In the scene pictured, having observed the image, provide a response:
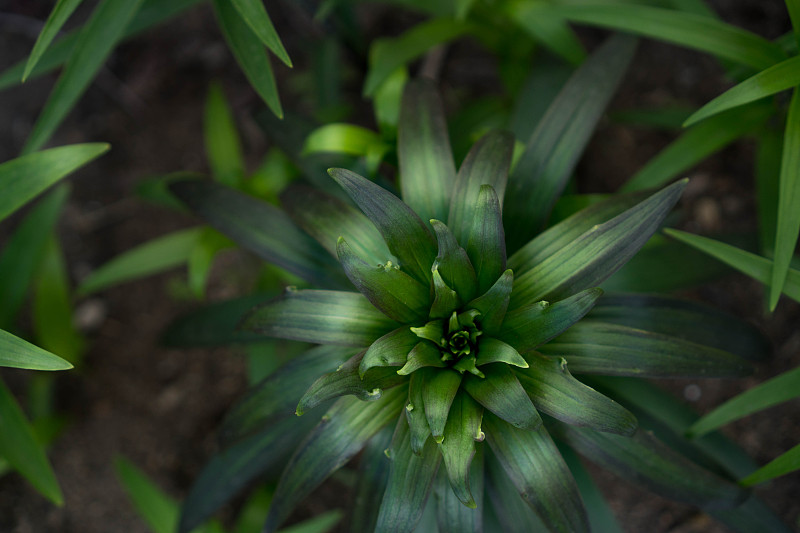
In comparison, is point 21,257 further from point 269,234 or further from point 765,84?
point 765,84

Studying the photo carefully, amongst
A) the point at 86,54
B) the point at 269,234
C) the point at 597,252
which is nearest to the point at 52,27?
the point at 86,54

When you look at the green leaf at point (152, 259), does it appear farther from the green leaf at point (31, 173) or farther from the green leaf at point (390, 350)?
the green leaf at point (390, 350)

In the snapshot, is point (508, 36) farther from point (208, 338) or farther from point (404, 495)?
point (404, 495)

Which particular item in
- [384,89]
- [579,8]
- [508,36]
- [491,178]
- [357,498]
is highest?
[508,36]

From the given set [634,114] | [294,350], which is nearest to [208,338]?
[294,350]

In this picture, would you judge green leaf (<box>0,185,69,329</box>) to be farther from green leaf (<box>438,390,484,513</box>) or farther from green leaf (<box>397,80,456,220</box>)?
green leaf (<box>438,390,484,513</box>)
